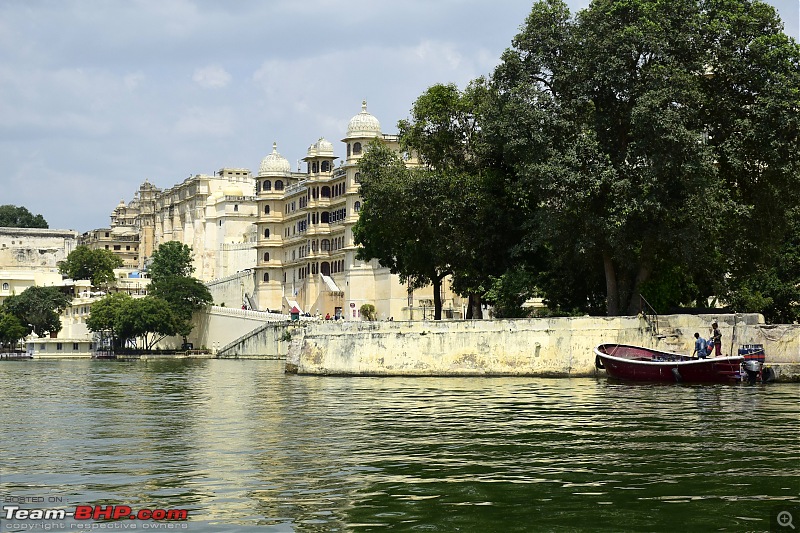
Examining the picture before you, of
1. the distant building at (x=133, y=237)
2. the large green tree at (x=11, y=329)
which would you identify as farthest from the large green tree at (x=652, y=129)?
the distant building at (x=133, y=237)

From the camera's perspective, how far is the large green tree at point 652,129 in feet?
120

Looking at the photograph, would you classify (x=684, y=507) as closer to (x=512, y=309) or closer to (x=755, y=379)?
(x=755, y=379)

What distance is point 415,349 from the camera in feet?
132

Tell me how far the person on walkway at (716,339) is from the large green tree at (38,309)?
90040 mm

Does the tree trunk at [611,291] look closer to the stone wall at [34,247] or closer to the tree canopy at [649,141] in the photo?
the tree canopy at [649,141]

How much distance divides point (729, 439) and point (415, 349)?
21.5 metres

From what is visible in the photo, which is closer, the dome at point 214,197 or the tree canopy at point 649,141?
the tree canopy at point 649,141

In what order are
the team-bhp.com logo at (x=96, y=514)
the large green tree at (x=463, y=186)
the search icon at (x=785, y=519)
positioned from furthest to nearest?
the large green tree at (x=463, y=186) → the team-bhp.com logo at (x=96, y=514) → the search icon at (x=785, y=519)

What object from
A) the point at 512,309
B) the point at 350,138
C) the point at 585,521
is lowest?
the point at 585,521

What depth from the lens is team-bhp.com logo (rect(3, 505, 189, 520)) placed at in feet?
42.6

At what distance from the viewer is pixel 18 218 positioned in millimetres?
183250

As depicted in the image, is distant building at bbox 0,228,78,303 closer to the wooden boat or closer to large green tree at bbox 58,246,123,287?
large green tree at bbox 58,246,123,287

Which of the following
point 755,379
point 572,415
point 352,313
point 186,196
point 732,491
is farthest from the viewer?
point 186,196

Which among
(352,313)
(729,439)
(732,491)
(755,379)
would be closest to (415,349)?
(755,379)
